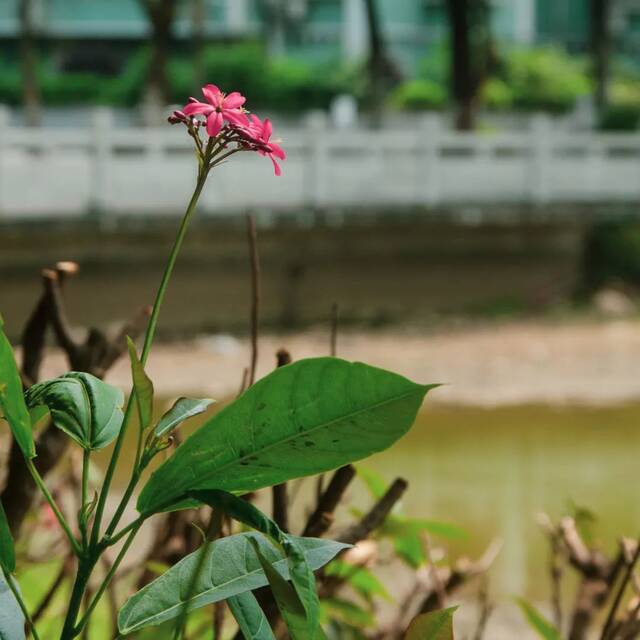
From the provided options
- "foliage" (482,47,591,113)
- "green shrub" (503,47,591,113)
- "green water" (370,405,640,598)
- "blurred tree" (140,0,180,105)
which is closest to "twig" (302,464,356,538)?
"green water" (370,405,640,598)

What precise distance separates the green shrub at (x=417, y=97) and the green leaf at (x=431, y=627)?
25.0 m

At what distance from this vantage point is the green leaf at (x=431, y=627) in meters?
0.78

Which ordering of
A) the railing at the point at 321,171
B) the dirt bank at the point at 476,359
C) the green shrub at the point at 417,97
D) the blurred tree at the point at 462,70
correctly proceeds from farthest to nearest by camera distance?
the green shrub at the point at 417,97 < the blurred tree at the point at 462,70 < the railing at the point at 321,171 < the dirt bank at the point at 476,359

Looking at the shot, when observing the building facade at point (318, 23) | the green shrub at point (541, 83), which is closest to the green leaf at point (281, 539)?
the green shrub at point (541, 83)

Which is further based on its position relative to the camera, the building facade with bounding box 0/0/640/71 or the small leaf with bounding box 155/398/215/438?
the building facade with bounding box 0/0/640/71

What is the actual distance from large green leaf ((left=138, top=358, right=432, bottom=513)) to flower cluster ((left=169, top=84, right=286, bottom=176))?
0.37 ft

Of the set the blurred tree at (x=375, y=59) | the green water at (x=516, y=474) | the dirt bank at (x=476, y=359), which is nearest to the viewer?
the green water at (x=516, y=474)

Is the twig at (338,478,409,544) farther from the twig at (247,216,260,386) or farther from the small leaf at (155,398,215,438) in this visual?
the small leaf at (155,398,215,438)

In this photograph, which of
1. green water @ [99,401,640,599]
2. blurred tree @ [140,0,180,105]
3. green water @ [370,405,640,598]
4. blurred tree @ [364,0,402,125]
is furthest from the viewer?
blurred tree @ [364,0,402,125]

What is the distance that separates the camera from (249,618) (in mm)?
743

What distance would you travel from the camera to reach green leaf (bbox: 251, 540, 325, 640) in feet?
2.26

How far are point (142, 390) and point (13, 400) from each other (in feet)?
0.21

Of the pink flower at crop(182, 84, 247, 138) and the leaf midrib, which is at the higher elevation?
the pink flower at crop(182, 84, 247, 138)

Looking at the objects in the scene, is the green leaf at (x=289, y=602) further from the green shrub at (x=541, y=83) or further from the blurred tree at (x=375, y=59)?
the green shrub at (x=541, y=83)
